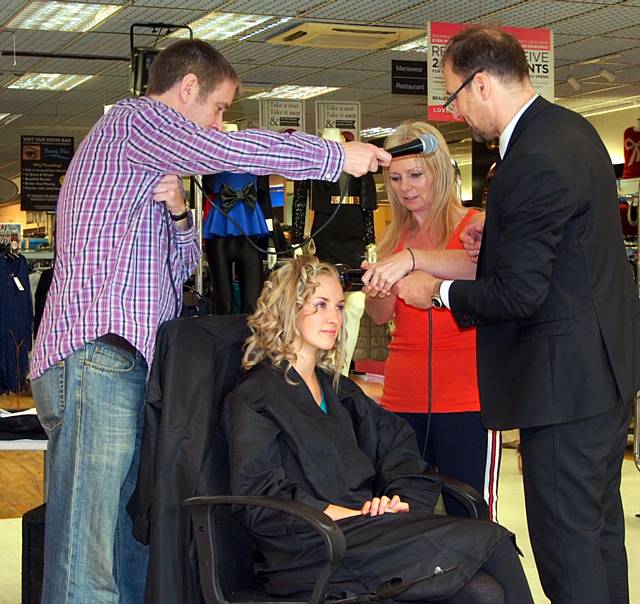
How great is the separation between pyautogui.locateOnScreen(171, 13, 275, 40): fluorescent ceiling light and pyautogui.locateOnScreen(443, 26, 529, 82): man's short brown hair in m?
6.08

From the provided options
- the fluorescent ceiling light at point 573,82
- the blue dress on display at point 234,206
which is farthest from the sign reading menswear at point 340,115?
the blue dress on display at point 234,206

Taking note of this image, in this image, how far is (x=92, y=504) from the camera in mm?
2492

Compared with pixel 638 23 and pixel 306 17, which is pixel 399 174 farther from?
pixel 638 23

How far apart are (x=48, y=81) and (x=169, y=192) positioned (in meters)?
9.23

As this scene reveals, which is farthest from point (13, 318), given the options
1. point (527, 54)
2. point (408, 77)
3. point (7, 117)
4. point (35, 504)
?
point (7, 117)

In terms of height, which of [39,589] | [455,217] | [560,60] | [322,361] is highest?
[560,60]

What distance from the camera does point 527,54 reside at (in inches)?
293

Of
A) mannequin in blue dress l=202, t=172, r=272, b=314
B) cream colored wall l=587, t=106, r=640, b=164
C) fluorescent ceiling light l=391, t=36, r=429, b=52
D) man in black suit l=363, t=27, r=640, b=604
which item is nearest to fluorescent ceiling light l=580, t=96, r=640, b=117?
cream colored wall l=587, t=106, r=640, b=164

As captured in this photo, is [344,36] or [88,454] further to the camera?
[344,36]

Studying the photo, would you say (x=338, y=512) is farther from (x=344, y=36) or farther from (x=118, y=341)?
(x=344, y=36)

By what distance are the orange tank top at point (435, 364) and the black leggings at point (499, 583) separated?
1.84ft

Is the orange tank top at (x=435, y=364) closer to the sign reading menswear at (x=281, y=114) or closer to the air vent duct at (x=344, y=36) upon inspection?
the air vent duct at (x=344, y=36)

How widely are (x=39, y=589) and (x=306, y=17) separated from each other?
610 centimetres

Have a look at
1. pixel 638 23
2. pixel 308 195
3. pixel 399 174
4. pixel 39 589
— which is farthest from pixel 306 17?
pixel 39 589
